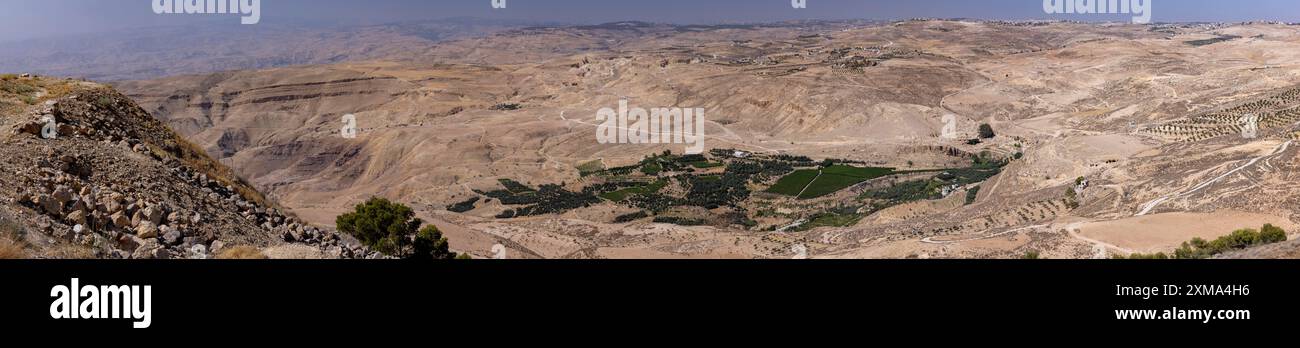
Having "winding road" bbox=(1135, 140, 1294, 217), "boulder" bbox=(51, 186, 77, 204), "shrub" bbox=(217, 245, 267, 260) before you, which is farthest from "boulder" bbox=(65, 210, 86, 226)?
"winding road" bbox=(1135, 140, 1294, 217)

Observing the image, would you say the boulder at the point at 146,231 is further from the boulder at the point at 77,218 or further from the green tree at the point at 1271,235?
the green tree at the point at 1271,235

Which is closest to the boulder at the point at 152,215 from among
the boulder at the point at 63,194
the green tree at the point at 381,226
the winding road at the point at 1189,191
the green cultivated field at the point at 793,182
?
the boulder at the point at 63,194

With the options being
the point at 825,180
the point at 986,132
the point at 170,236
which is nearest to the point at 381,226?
the point at 170,236

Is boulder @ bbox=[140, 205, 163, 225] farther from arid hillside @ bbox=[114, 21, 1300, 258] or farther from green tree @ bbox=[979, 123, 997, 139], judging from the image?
green tree @ bbox=[979, 123, 997, 139]

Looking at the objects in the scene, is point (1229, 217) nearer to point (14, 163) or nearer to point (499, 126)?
point (14, 163)
